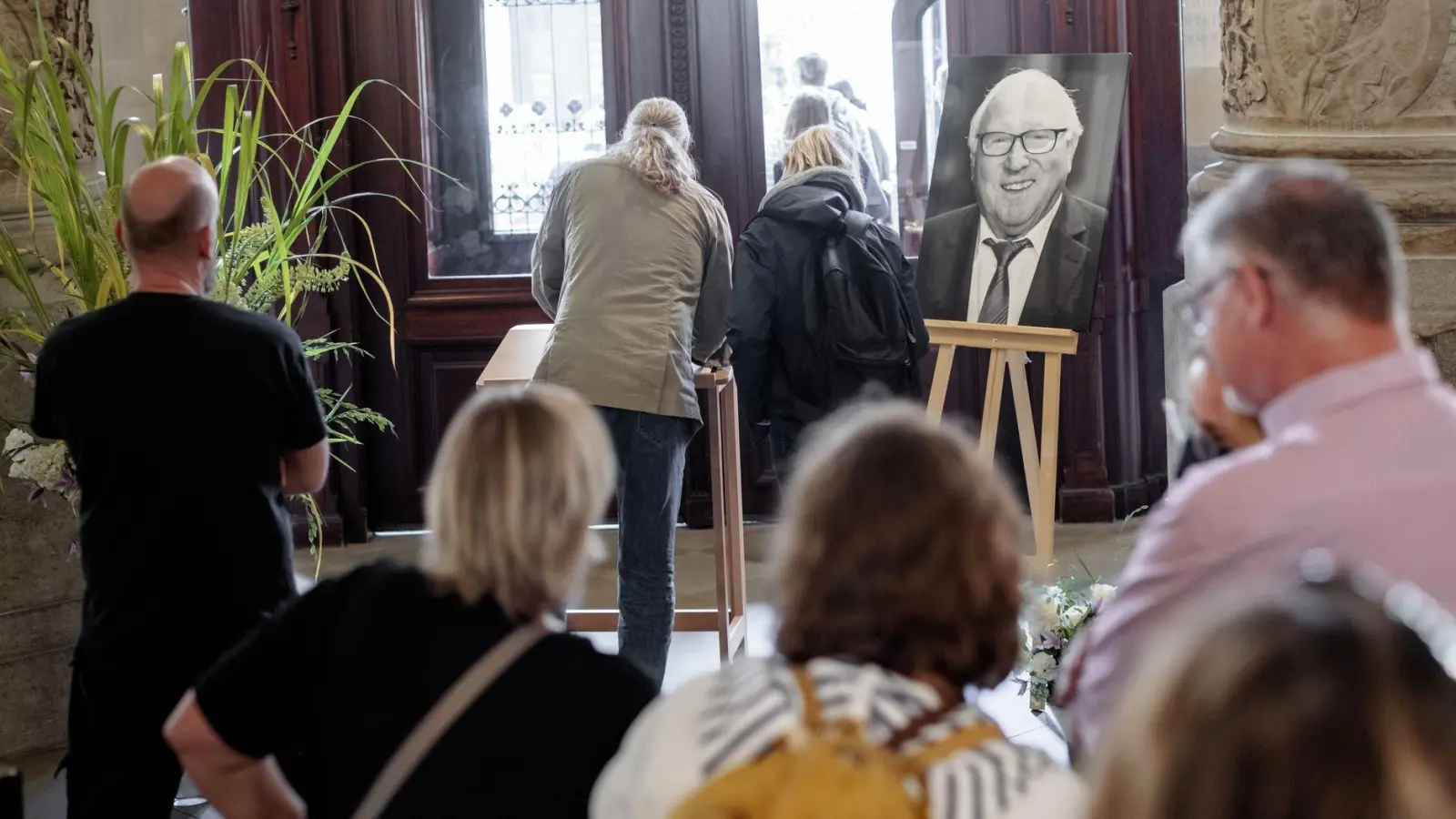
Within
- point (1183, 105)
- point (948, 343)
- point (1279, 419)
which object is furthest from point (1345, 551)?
point (1183, 105)

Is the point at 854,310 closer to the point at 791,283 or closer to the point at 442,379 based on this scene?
the point at 791,283

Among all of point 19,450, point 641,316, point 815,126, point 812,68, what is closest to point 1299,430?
point 641,316

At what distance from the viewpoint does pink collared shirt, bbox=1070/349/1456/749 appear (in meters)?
1.67

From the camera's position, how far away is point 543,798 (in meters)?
1.75

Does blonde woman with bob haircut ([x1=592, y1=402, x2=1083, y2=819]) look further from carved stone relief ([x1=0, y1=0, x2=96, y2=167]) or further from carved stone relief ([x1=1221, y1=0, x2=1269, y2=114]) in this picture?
carved stone relief ([x1=0, y1=0, x2=96, y2=167])

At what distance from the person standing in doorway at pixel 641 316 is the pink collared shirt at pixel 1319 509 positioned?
2.58 metres

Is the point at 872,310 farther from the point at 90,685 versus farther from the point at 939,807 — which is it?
the point at 939,807

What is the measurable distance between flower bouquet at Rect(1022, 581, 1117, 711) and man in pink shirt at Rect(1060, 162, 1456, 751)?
1.51m

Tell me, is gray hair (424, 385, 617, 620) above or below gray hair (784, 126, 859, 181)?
below

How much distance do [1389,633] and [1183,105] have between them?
5549 mm

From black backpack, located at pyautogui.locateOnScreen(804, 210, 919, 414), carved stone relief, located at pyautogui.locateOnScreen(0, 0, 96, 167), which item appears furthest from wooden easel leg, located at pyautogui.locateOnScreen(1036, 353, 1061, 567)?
carved stone relief, located at pyautogui.locateOnScreen(0, 0, 96, 167)

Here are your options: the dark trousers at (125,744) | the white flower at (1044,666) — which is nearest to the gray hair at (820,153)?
the white flower at (1044,666)

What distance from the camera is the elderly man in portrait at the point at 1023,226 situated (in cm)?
517

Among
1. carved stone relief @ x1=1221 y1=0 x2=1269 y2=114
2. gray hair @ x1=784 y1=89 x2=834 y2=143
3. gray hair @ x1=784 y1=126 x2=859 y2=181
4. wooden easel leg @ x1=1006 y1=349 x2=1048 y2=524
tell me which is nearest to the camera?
carved stone relief @ x1=1221 y1=0 x2=1269 y2=114
